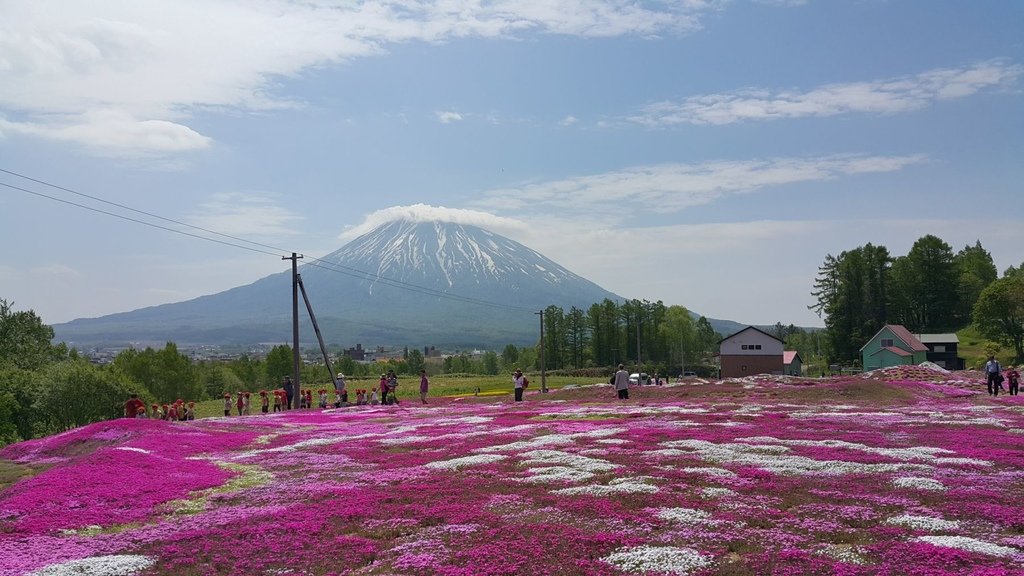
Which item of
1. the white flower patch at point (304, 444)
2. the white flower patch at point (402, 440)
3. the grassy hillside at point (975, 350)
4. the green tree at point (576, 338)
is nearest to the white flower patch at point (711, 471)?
the white flower patch at point (402, 440)

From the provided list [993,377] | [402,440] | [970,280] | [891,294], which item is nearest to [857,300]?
[891,294]

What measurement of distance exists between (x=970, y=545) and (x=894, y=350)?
362 feet

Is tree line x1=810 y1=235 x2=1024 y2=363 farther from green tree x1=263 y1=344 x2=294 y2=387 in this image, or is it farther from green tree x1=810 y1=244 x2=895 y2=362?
green tree x1=263 y1=344 x2=294 y2=387

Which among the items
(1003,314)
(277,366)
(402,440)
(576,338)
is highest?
(1003,314)

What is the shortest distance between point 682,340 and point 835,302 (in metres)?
43.1

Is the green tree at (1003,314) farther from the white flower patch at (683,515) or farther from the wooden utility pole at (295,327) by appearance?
the white flower patch at (683,515)

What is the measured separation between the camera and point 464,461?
21906mm

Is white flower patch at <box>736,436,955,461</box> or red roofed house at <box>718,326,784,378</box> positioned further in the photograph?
red roofed house at <box>718,326,784,378</box>

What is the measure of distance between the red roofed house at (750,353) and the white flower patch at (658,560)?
11069 cm

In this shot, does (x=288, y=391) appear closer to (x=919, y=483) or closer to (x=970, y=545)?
(x=919, y=483)

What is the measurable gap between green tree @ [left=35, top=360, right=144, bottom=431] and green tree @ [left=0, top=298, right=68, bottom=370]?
143ft

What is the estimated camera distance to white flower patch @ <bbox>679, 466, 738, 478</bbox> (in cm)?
1819

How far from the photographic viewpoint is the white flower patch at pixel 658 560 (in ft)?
35.2

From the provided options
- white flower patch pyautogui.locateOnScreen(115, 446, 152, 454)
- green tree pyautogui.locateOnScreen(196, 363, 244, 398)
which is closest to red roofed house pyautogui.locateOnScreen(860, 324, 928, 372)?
white flower patch pyautogui.locateOnScreen(115, 446, 152, 454)
